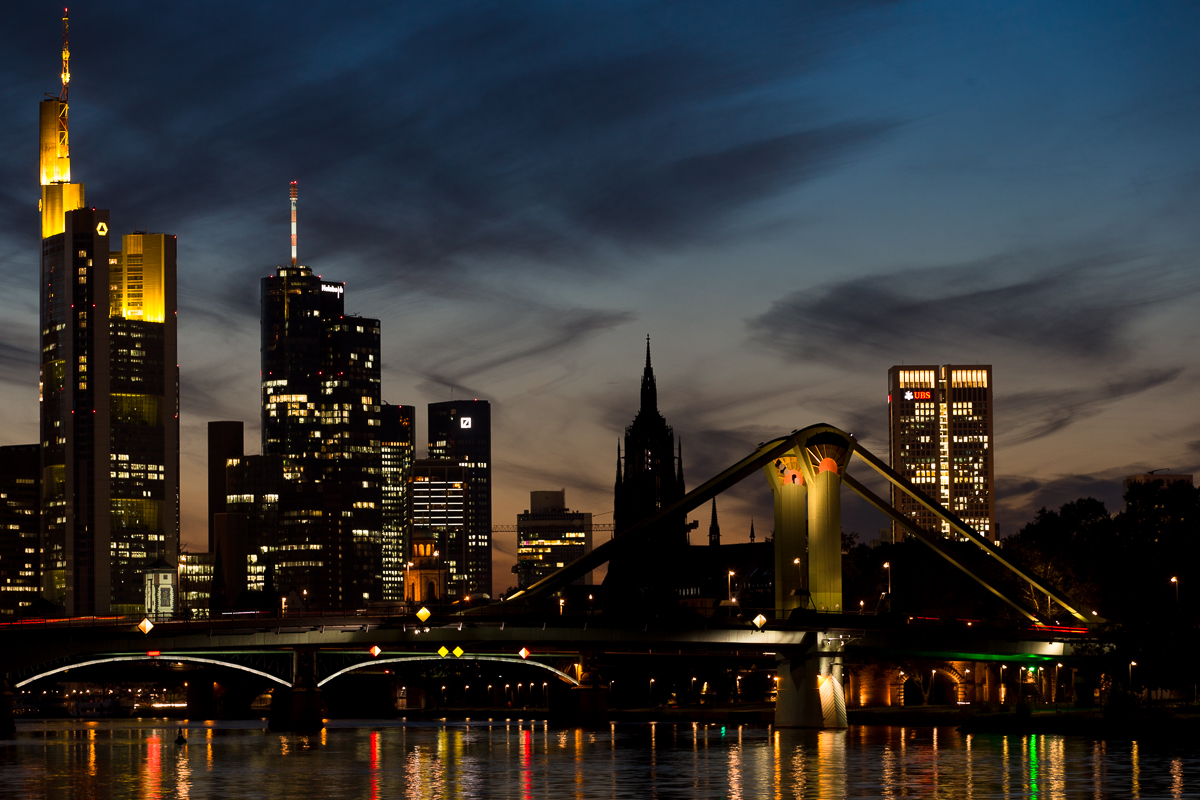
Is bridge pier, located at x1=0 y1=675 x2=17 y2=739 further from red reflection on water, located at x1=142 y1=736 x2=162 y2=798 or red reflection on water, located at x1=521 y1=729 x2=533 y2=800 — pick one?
red reflection on water, located at x1=521 y1=729 x2=533 y2=800

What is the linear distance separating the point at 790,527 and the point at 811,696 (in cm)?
1258

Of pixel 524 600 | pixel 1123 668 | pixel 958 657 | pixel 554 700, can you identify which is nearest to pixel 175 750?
pixel 524 600

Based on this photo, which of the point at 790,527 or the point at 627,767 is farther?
the point at 790,527

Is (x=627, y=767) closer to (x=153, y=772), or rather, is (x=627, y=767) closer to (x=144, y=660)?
(x=153, y=772)

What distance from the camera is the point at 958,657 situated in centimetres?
12812

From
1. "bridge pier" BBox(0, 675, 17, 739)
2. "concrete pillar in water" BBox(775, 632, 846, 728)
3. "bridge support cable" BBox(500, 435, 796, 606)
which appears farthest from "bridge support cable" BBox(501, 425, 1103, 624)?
"bridge pier" BBox(0, 675, 17, 739)

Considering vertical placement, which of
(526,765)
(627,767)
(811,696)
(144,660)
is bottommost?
(526,765)

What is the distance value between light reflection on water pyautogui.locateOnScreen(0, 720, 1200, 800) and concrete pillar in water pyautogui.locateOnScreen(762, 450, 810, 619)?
35.0 ft

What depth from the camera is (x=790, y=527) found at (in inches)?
5094

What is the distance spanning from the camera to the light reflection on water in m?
70.6

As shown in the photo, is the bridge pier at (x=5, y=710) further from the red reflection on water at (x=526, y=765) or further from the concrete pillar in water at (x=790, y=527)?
the concrete pillar in water at (x=790, y=527)

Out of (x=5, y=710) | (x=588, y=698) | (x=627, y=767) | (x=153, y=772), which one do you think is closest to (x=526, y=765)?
(x=627, y=767)

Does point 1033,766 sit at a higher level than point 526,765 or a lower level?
higher

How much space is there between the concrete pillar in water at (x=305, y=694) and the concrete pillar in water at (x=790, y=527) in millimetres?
41632
